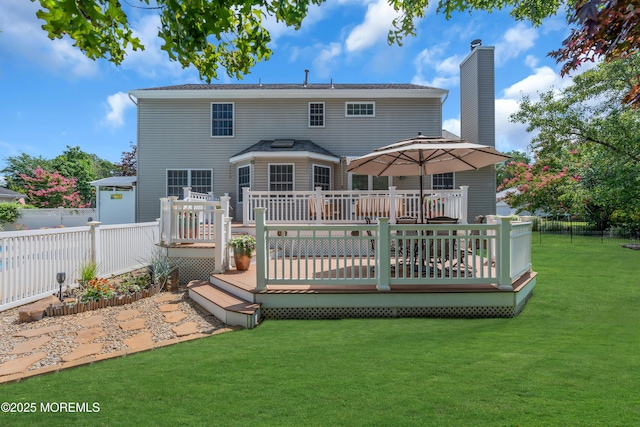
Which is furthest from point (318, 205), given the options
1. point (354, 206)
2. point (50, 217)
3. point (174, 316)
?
point (50, 217)

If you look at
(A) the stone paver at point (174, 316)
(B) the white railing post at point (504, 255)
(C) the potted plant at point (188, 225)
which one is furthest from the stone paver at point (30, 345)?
(B) the white railing post at point (504, 255)

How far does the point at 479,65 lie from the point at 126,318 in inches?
583

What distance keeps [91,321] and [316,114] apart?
10980mm

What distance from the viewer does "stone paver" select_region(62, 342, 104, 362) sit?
3.57m

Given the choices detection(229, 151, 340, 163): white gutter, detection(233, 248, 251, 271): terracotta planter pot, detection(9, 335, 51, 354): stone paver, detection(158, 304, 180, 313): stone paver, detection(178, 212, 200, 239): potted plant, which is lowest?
detection(9, 335, 51, 354): stone paver

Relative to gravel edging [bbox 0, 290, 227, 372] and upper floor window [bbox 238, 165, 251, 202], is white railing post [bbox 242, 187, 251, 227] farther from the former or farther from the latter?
gravel edging [bbox 0, 290, 227, 372]

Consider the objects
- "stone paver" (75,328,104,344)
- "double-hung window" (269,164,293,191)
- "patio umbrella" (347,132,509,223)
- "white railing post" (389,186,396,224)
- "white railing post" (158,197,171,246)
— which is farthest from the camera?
"double-hung window" (269,164,293,191)

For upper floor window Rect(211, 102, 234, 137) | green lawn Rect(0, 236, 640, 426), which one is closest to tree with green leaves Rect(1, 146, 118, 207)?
upper floor window Rect(211, 102, 234, 137)

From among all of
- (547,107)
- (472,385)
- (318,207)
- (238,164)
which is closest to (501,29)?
(318,207)

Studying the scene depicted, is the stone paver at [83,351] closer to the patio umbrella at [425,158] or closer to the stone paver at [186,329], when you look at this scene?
the stone paver at [186,329]

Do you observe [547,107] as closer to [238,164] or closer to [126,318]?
[238,164]

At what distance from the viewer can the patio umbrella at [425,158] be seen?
5911 millimetres

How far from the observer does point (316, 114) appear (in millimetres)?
13609

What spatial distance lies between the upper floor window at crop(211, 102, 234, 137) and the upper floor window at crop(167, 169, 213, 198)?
168cm
